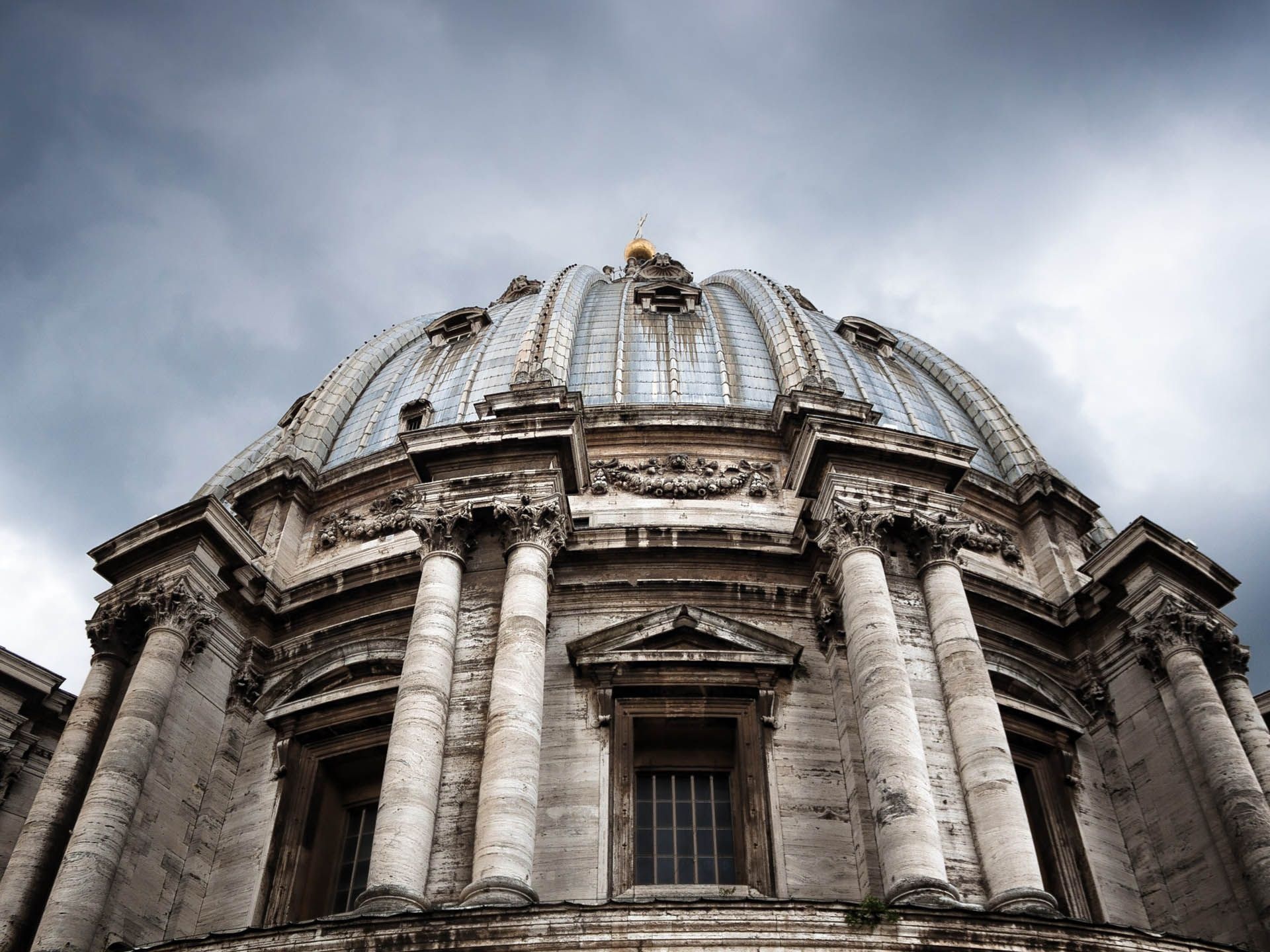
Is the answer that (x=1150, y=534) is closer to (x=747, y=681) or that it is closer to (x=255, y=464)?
(x=747, y=681)

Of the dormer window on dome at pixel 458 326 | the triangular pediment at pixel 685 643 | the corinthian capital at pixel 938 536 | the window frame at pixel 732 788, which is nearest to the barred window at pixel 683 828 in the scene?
the window frame at pixel 732 788

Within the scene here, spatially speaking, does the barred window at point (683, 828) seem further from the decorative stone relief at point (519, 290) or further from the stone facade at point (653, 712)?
the decorative stone relief at point (519, 290)

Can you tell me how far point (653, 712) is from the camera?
2020 centimetres

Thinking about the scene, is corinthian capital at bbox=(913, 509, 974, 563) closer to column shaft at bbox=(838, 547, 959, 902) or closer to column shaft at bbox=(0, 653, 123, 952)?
column shaft at bbox=(838, 547, 959, 902)

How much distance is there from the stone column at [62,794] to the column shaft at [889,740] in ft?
41.2

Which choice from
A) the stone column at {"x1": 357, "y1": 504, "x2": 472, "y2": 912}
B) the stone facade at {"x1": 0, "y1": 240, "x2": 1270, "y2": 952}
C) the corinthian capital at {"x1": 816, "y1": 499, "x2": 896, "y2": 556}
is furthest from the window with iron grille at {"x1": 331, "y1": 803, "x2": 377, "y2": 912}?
the corinthian capital at {"x1": 816, "y1": 499, "x2": 896, "y2": 556}

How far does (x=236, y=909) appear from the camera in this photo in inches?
766

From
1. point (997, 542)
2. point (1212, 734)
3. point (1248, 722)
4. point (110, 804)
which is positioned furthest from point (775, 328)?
point (110, 804)

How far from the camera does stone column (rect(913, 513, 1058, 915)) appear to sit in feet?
50.8

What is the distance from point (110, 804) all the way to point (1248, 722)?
19929mm

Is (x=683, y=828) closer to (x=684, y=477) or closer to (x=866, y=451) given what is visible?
(x=866, y=451)

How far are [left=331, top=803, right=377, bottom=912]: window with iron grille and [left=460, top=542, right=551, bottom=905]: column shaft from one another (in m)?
3.84

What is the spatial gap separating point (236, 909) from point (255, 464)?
56.1ft

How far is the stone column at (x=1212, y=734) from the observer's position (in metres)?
19.3
